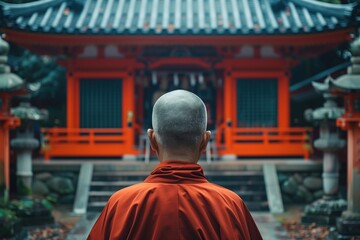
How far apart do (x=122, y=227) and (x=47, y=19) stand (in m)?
11.6

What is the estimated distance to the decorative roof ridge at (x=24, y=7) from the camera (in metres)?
13.2

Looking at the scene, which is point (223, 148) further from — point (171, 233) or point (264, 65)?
point (171, 233)

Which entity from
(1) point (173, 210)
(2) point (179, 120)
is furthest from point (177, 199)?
(2) point (179, 120)

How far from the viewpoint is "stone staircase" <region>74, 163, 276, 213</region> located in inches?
428

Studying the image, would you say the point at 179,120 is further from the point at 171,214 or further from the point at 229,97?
the point at 229,97

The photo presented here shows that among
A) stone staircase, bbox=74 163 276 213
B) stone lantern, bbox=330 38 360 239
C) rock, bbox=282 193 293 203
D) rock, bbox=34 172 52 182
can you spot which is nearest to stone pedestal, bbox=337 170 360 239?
stone lantern, bbox=330 38 360 239

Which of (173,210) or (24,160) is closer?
(173,210)

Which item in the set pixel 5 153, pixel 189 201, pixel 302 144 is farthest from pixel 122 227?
pixel 302 144

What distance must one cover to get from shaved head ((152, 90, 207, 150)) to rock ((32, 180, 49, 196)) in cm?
963

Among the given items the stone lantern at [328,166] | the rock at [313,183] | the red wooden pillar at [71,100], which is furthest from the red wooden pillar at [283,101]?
the red wooden pillar at [71,100]

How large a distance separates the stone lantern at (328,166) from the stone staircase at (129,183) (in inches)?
56.3

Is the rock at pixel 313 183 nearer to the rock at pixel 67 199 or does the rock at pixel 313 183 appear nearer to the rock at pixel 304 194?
the rock at pixel 304 194

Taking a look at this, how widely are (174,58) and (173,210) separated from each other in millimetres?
11714

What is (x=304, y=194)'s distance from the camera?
11836 millimetres
